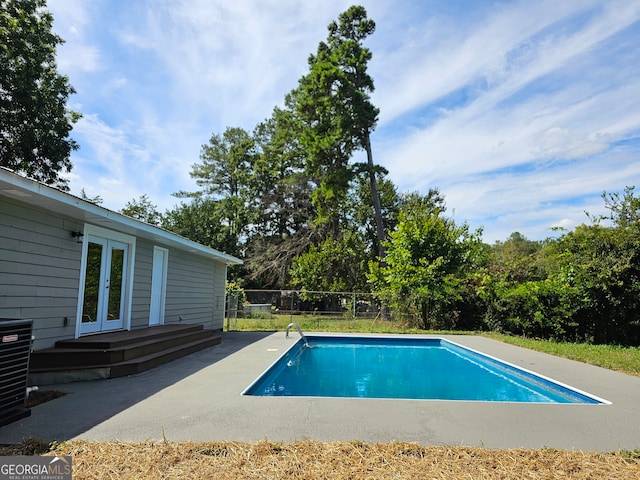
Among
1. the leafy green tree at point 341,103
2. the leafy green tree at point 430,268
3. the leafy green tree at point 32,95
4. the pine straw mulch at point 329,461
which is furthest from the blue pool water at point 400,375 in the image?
the leafy green tree at point 32,95

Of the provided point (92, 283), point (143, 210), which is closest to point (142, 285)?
point (92, 283)

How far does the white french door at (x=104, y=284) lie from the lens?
6.07 m

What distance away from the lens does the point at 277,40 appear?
358 inches

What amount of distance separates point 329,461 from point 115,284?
5.68m


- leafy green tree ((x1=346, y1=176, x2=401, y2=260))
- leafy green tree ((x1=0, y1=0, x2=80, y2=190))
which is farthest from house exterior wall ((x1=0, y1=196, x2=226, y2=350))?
leafy green tree ((x1=346, y1=176, x2=401, y2=260))

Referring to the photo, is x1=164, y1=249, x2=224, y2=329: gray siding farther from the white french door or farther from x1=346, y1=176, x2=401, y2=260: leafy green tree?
x1=346, y1=176, x2=401, y2=260: leafy green tree

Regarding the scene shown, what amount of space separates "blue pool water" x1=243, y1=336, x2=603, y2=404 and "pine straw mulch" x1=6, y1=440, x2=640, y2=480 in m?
2.05

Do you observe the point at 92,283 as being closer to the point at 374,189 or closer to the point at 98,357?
the point at 98,357

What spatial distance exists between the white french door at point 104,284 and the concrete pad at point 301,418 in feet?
4.89

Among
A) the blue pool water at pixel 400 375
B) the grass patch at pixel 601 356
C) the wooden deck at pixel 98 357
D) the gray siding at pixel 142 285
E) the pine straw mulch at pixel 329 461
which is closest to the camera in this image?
the pine straw mulch at pixel 329 461

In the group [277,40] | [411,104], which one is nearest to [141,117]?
[277,40]

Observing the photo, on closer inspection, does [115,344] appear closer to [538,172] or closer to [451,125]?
[451,125]

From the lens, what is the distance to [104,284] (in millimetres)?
6496

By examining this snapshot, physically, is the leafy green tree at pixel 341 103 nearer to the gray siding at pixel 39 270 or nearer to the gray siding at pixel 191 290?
the gray siding at pixel 191 290
